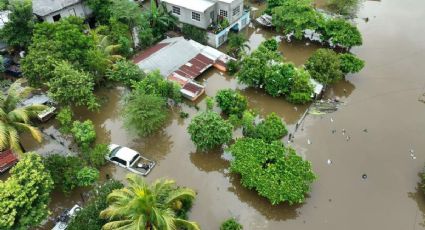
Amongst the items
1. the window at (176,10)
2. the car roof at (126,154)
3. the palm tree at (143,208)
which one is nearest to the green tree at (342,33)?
the window at (176,10)

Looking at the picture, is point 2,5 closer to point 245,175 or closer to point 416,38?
point 245,175

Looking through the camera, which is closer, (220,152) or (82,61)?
(220,152)

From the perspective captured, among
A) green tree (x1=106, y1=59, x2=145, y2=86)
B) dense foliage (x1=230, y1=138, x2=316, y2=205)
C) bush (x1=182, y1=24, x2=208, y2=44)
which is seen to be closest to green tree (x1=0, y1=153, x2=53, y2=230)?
dense foliage (x1=230, y1=138, x2=316, y2=205)

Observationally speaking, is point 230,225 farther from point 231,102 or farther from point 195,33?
point 195,33

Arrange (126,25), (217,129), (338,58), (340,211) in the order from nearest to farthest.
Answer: (340,211), (217,129), (338,58), (126,25)

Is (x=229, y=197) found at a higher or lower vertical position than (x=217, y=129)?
lower

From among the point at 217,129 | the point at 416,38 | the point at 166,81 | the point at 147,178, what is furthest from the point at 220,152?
the point at 416,38

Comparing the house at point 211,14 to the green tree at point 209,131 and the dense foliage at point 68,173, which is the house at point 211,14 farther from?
the dense foliage at point 68,173
